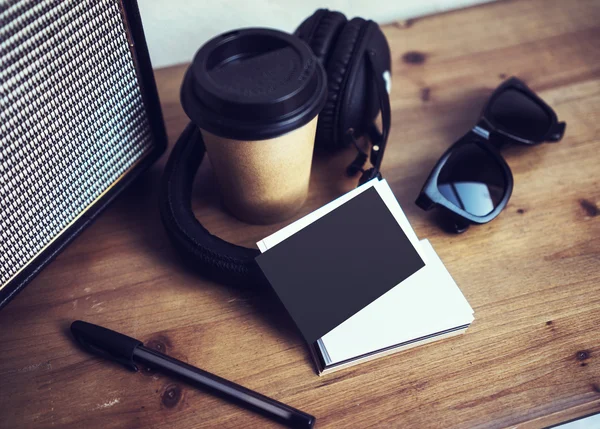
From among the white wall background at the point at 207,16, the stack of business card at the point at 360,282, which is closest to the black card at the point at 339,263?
the stack of business card at the point at 360,282

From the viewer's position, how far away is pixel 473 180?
631 mm

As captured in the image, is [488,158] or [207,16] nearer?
[488,158]

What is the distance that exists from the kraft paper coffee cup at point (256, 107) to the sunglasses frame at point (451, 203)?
0.13 metres

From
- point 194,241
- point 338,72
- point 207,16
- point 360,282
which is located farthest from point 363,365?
point 207,16

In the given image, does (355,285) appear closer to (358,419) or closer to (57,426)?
(358,419)

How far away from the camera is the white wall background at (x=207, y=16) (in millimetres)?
738

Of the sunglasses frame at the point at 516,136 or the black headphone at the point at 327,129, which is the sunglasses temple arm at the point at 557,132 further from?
the black headphone at the point at 327,129

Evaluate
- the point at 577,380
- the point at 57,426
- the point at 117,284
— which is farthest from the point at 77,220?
the point at 577,380

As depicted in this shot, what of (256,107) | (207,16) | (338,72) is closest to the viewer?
(256,107)

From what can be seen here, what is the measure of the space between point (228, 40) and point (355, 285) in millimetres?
257

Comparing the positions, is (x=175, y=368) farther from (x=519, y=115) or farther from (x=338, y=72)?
(x=519, y=115)

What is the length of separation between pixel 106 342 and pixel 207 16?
47cm

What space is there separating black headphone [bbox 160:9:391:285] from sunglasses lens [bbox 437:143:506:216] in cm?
9

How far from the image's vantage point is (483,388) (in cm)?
50
